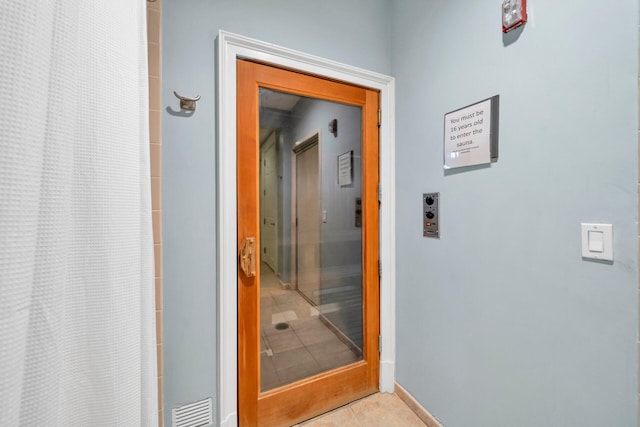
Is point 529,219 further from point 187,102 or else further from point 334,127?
point 187,102

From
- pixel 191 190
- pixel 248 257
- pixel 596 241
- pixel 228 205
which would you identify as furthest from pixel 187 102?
pixel 596 241

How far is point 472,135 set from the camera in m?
1.16

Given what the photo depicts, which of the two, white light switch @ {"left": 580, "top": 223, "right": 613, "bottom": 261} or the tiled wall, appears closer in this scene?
white light switch @ {"left": 580, "top": 223, "right": 613, "bottom": 261}

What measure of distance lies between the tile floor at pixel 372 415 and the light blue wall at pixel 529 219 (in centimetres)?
14

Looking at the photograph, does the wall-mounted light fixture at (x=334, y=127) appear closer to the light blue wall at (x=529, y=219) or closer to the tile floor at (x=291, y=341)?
the light blue wall at (x=529, y=219)

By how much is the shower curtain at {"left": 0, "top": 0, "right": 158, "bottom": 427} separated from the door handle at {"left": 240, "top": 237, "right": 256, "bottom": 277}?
1.83ft

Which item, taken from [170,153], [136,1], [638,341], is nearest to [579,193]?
[638,341]

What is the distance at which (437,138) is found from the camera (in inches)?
53.1

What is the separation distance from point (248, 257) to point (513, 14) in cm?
157

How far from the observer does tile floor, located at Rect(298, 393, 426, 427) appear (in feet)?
4.53

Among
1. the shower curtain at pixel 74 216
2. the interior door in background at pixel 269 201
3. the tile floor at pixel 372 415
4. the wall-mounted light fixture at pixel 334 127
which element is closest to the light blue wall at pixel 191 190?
the interior door in background at pixel 269 201

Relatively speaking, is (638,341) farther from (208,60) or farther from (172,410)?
(208,60)

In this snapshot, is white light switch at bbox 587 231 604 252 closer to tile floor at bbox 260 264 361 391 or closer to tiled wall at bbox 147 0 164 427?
tile floor at bbox 260 264 361 391

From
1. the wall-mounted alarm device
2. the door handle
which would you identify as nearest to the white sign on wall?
the wall-mounted alarm device
